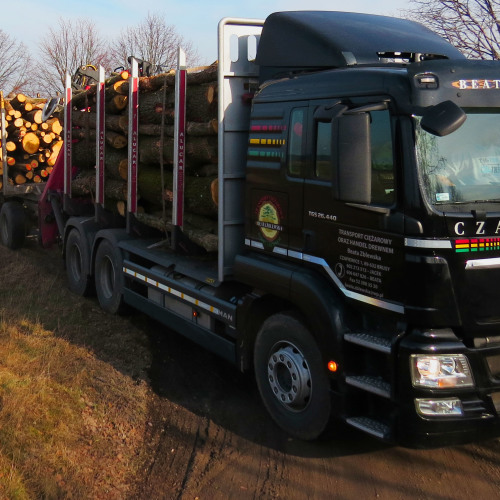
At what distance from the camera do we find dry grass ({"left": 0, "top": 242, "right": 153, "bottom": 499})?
13.9ft

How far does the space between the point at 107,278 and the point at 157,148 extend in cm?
219

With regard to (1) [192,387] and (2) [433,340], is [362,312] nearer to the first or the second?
(2) [433,340]

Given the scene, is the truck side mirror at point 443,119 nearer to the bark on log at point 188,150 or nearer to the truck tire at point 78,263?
the bark on log at point 188,150

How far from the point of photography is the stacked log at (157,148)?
20.3ft

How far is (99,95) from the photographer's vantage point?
844 centimetres

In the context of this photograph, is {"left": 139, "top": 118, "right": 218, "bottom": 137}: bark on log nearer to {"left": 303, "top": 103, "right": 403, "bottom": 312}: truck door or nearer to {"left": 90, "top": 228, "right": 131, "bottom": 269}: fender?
{"left": 90, "top": 228, "right": 131, "bottom": 269}: fender

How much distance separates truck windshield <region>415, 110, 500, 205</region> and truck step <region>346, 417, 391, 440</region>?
147cm

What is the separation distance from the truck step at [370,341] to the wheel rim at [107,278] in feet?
15.6

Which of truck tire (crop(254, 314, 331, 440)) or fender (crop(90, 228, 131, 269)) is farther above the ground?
fender (crop(90, 228, 131, 269))

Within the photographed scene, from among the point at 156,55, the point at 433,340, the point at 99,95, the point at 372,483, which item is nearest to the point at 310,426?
the point at 372,483

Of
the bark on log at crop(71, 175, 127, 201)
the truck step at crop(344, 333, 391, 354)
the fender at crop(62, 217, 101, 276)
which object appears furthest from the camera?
the fender at crop(62, 217, 101, 276)

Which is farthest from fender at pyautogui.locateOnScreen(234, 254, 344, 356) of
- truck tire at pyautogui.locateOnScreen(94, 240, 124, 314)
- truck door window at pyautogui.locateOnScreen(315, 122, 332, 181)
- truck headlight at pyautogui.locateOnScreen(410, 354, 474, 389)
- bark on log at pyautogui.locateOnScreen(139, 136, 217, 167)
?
truck tire at pyautogui.locateOnScreen(94, 240, 124, 314)

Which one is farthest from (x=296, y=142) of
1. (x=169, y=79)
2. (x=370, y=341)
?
(x=169, y=79)

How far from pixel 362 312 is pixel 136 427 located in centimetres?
207
